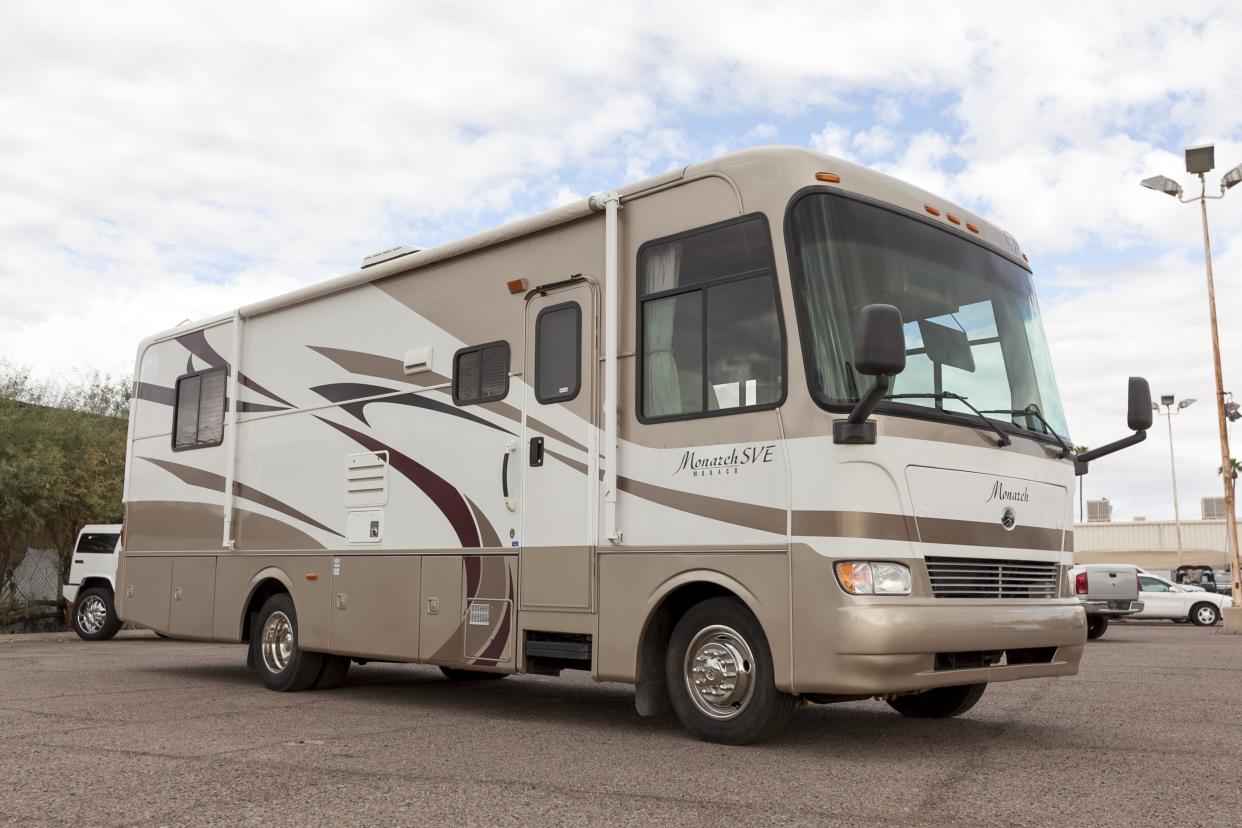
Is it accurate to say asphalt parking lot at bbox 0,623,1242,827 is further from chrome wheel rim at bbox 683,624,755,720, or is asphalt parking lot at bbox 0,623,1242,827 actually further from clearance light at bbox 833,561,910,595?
clearance light at bbox 833,561,910,595

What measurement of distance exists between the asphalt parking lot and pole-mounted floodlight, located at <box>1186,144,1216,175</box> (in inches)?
561

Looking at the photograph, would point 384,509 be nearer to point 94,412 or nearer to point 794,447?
point 794,447

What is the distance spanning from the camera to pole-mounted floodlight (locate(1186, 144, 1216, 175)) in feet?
72.2

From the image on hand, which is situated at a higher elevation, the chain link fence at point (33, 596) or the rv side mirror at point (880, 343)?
the rv side mirror at point (880, 343)

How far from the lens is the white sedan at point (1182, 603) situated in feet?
85.1

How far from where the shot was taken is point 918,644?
6.52 meters

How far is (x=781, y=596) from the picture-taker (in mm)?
6738

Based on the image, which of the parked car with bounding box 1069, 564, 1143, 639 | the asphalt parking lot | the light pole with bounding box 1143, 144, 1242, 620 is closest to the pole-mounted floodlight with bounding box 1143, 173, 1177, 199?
the light pole with bounding box 1143, 144, 1242, 620

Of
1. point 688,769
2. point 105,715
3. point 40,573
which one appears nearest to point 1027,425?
point 688,769

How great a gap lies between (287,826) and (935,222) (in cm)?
526

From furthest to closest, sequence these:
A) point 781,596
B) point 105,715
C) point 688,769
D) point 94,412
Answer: point 94,412 → point 105,715 → point 781,596 → point 688,769

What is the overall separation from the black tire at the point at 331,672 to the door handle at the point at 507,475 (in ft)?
9.56

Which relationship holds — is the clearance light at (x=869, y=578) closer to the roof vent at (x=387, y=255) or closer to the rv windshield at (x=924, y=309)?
the rv windshield at (x=924, y=309)

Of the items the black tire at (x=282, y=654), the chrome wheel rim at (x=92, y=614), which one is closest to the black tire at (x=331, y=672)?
the black tire at (x=282, y=654)
